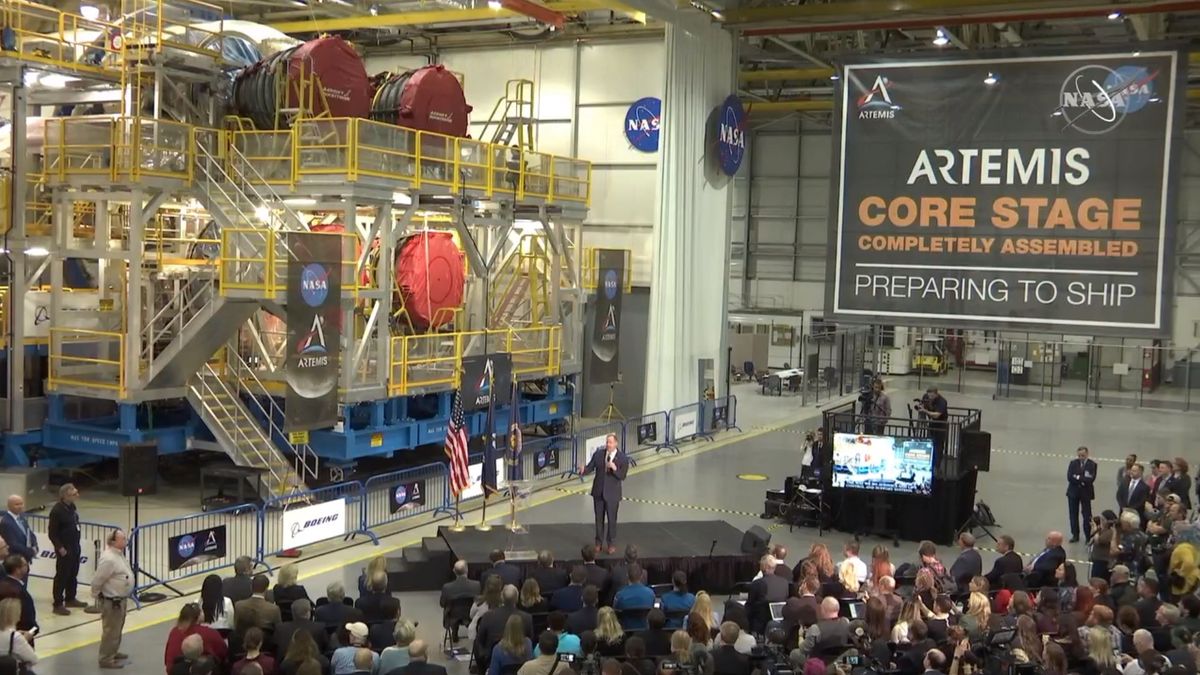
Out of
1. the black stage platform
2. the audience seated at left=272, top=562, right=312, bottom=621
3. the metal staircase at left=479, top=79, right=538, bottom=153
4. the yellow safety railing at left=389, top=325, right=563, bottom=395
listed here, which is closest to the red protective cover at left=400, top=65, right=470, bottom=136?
the metal staircase at left=479, top=79, right=538, bottom=153

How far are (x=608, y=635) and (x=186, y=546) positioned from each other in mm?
7056

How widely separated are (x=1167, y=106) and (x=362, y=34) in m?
28.2

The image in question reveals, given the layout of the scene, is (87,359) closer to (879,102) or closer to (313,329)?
(313,329)

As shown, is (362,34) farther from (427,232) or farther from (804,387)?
(804,387)

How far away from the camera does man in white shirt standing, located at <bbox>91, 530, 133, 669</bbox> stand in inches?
490

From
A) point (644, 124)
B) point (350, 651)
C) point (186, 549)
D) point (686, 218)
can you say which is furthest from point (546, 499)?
point (644, 124)

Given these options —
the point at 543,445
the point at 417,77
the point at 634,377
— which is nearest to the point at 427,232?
the point at 417,77

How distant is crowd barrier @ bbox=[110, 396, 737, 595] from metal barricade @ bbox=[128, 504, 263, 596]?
0.01 m

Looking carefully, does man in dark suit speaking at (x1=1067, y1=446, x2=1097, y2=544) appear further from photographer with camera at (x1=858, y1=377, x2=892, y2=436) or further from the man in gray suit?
the man in gray suit

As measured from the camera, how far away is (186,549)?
15.3 meters

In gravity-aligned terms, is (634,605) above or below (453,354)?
below

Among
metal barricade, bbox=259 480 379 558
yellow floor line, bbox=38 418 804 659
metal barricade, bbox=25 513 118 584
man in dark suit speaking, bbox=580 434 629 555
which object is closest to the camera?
yellow floor line, bbox=38 418 804 659

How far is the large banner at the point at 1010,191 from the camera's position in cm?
1442

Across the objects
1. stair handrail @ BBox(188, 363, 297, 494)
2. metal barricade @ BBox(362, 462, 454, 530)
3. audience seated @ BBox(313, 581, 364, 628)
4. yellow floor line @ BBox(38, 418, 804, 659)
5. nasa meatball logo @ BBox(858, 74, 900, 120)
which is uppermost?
nasa meatball logo @ BBox(858, 74, 900, 120)
